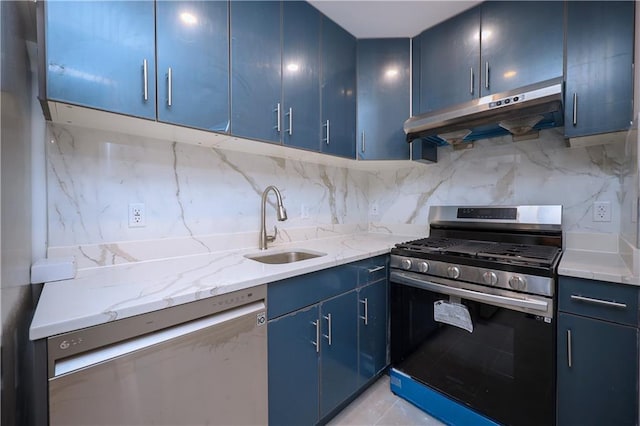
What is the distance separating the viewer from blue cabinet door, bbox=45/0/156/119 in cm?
88

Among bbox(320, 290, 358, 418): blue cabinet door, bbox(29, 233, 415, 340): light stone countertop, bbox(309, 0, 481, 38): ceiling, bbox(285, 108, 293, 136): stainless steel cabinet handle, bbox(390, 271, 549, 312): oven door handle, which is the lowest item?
bbox(320, 290, 358, 418): blue cabinet door

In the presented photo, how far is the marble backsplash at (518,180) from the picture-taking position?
1501mm

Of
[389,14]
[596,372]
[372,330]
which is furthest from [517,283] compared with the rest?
[389,14]

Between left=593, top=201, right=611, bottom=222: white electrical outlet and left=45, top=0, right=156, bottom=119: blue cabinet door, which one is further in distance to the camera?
left=593, top=201, right=611, bottom=222: white electrical outlet

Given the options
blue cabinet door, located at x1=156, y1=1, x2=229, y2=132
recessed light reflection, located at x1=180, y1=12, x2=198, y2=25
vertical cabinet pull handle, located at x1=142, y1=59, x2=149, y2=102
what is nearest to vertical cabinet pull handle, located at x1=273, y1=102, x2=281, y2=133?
blue cabinet door, located at x1=156, y1=1, x2=229, y2=132

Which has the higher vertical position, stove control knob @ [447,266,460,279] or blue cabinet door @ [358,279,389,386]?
stove control knob @ [447,266,460,279]

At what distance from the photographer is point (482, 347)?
135 centimetres

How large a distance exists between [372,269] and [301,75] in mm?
1239

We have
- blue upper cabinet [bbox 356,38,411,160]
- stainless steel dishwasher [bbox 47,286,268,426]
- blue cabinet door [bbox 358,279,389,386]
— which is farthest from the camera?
blue upper cabinet [bbox 356,38,411,160]

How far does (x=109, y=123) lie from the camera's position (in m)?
1.13

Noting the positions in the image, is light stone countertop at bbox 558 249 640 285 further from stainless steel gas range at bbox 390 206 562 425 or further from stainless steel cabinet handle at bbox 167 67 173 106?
stainless steel cabinet handle at bbox 167 67 173 106

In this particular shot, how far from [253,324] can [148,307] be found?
39 centimetres

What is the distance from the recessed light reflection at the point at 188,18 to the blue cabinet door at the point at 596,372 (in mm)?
2023

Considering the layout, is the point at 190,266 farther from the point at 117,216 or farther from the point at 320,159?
the point at 320,159
